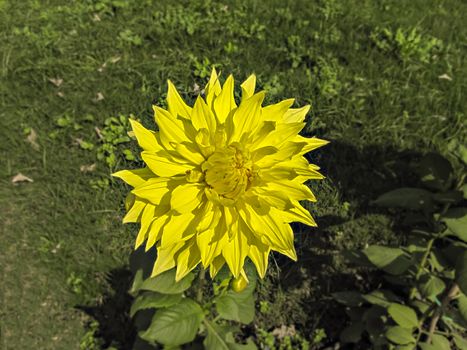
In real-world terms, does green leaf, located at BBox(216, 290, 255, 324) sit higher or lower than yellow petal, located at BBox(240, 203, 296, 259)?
lower

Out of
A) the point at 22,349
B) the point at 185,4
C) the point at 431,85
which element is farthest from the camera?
the point at 185,4

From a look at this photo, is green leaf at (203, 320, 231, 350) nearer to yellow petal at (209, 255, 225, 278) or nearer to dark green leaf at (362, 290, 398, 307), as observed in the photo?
yellow petal at (209, 255, 225, 278)

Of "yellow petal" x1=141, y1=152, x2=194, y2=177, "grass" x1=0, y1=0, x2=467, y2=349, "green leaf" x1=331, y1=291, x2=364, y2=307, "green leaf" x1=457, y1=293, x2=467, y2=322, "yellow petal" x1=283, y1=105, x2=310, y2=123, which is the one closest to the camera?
"yellow petal" x1=141, y1=152, x2=194, y2=177

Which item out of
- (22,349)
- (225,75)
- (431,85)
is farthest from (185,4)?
(22,349)

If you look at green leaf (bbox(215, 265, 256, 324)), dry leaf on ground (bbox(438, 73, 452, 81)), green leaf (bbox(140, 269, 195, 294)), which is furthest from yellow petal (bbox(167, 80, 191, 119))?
dry leaf on ground (bbox(438, 73, 452, 81))

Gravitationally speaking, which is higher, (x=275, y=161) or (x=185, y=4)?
(x=275, y=161)

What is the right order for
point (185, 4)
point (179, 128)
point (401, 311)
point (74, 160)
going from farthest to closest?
point (185, 4) < point (74, 160) < point (401, 311) < point (179, 128)

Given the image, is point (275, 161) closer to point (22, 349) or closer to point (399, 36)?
point (22, 349)

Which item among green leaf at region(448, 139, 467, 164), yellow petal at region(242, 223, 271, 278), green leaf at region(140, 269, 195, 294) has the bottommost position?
green leaf at region(140, 269, 195, 294)
